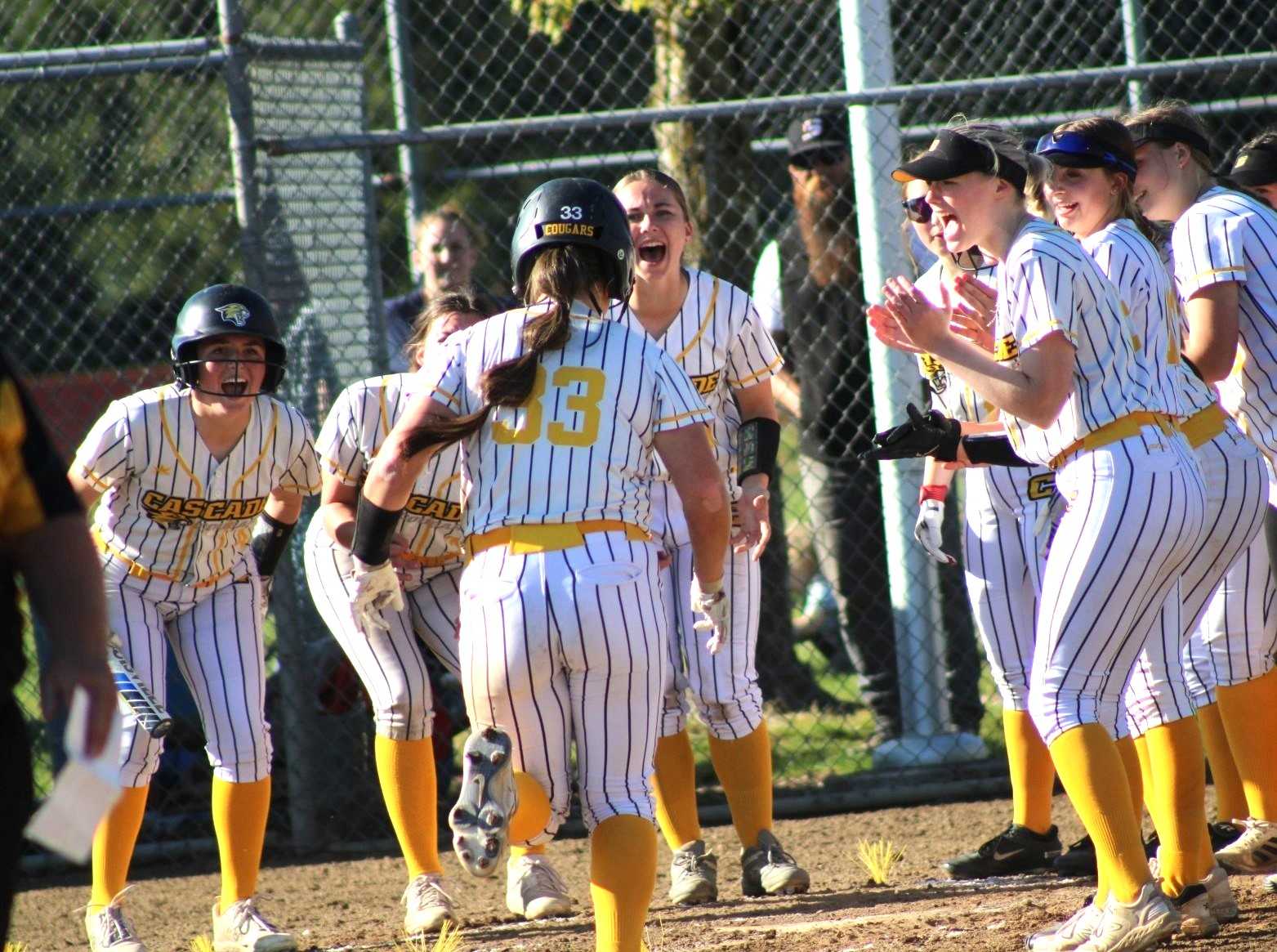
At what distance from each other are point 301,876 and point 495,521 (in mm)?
2784

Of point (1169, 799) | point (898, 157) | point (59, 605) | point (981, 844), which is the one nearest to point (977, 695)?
point (981, 844)

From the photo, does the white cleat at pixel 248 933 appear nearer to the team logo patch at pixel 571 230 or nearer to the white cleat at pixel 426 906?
the white cleat at pixel 426 906

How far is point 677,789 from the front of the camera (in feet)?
15.6

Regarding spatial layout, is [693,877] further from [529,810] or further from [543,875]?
[529,810]

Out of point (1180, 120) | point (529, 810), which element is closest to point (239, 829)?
point (529, 810)

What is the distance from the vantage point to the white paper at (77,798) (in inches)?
75.7

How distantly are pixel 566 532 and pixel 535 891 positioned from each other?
1.76 meters

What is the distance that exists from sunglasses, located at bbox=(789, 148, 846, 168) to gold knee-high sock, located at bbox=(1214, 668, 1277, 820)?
2.68 meters

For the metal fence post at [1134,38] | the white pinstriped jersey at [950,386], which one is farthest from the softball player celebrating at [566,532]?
the metal fence post at [1134,38]

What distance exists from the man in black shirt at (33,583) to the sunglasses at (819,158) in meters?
4.25

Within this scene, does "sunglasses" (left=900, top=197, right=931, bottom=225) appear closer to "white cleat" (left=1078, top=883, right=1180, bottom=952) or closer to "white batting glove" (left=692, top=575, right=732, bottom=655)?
"white batting glove" (left=692, top=575, right=732, bottom=655)

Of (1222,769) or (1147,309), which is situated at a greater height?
(1147,309)

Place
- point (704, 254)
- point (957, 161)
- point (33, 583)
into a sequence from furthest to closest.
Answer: point (704, 254) → point (957, 161) → point (33, 583)

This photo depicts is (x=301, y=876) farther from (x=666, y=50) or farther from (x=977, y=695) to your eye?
(x=666, y=50)
